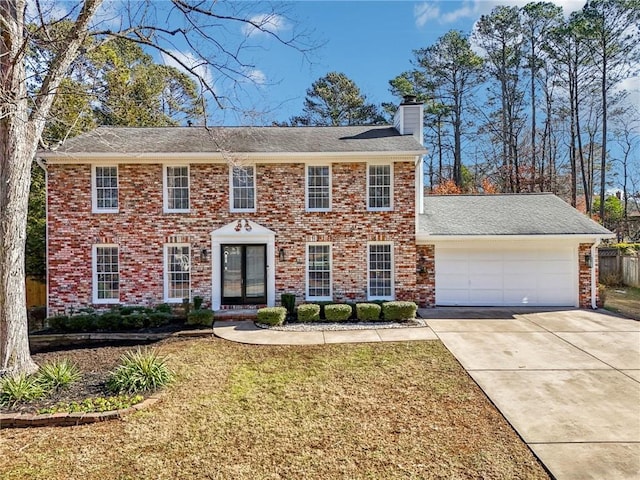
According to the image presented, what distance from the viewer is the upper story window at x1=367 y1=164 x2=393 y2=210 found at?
11.8 metres

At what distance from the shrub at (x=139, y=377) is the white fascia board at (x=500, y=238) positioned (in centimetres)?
841

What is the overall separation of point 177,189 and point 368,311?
280 inches

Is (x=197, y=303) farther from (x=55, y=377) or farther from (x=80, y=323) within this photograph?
(x=55, y=377)

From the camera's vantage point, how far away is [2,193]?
6254mm

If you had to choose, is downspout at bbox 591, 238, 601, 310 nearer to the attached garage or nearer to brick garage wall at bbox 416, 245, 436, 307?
the attached garage

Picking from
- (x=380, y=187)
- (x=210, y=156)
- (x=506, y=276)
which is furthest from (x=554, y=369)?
(x=210, y=156)

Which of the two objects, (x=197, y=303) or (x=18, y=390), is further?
(x=197, y=303)

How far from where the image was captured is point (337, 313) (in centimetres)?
1045

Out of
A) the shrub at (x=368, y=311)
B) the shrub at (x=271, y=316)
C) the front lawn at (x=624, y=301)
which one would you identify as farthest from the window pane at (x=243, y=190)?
the front lawn at (x=624, y=301)

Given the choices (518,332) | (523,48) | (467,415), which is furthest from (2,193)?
(523,48)

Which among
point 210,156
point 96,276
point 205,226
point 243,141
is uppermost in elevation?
point 243,141

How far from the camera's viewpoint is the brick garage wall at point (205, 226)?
1141cm

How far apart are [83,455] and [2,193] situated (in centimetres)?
465

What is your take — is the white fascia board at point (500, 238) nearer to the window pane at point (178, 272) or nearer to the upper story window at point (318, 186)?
the upper story window at point (318, 186)
